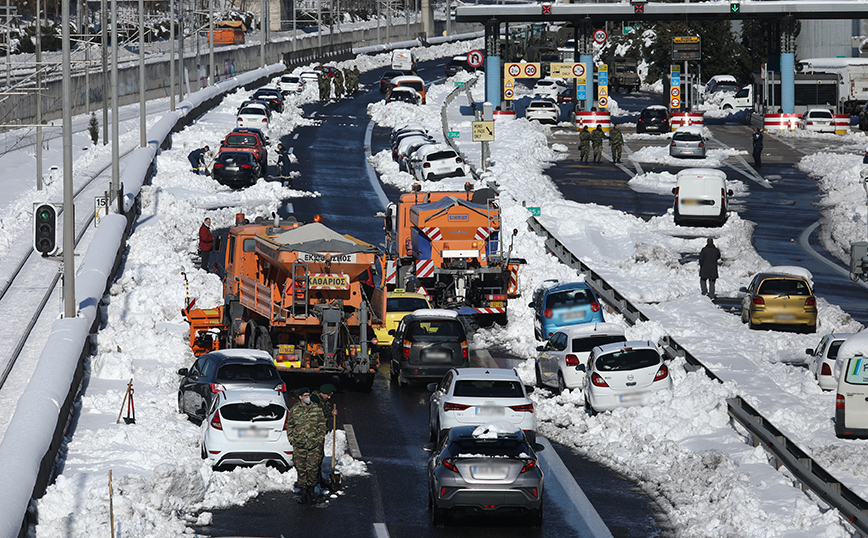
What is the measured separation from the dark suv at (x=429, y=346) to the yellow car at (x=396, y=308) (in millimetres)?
2259

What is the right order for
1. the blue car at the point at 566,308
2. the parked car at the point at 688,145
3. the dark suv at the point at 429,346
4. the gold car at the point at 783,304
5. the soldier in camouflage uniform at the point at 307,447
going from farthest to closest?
the parked car at the point at 688,145 < the gold car at the point at 783,304 < the blue car at the point at 566,308 < the dark suv at the point at 429,346 < the soldier in camouflage uniform at the point at 307,447

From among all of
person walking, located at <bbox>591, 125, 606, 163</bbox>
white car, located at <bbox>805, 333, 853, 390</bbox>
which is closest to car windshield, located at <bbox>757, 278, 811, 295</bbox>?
white car, located at <bbox>805, 333, 853, 390</bbox>

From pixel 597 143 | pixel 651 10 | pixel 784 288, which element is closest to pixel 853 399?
pixel 784 288

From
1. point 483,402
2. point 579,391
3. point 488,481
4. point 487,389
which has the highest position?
point 487,389

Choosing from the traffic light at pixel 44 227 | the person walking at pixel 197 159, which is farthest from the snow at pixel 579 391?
the traffic light at pixel 44 227

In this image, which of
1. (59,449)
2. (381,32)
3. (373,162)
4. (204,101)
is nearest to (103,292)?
(59,449)

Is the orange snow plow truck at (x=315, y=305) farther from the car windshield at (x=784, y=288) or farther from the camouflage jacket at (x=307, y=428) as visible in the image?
the car windshield at (x=784, y=288)

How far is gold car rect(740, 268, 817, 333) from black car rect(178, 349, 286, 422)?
1362cm

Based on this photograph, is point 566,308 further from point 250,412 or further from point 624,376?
point 250,412

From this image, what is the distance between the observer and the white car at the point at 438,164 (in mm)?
53094

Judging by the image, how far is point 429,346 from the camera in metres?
25.4

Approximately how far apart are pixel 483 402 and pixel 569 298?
32.4 ft

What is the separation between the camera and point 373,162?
61.0 meters

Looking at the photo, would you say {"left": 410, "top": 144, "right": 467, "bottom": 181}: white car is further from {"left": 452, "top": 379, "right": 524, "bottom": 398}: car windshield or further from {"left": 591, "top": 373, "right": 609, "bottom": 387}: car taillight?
{"left": 452, "top": 379, "right": 524, "bottom": 398}: car windshield
